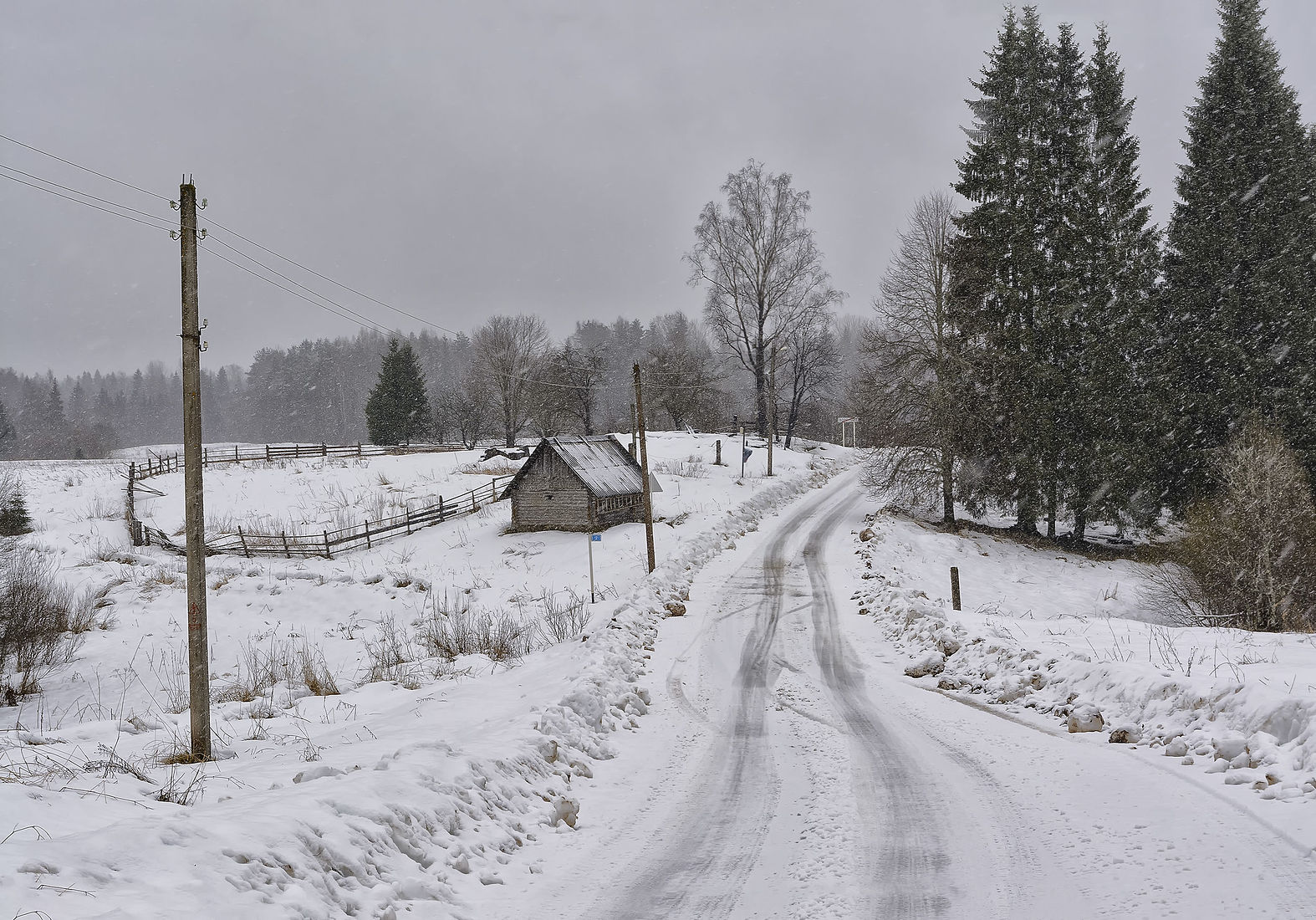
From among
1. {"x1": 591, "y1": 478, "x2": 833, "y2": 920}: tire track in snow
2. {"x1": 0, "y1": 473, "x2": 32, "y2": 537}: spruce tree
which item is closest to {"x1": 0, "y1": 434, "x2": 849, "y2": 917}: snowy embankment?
{"x1": 591, "y1": 478, "x2": 833, "y2": 920}: tire track in snow

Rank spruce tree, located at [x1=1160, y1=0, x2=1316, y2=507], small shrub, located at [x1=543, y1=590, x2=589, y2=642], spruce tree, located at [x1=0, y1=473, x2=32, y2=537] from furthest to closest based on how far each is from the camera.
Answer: spruce tree, located at [x1=1160, y1=0, x2=1316, y2=507] < spruce tree, located at [x1=0, y1=473, x2=32, y2=537] < small shrub, located at [x1=543, y1=590, x2=589, y2=642]

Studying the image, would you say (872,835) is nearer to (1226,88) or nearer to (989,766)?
(989,766)

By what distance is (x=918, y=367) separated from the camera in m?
27.4

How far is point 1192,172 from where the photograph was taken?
2453cm

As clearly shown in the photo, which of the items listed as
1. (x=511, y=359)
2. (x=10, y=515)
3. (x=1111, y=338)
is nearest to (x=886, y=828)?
(x=1111, y=338)

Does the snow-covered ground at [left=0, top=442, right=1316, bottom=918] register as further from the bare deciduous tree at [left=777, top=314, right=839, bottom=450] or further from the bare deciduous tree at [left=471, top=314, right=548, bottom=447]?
the bare deciduous tree at [left=471, top=314, right=548, bottom=447]

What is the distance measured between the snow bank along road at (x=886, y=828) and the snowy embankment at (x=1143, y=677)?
52 centimetres

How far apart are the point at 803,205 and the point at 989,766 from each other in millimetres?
38850

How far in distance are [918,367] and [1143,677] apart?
20909 millimetres

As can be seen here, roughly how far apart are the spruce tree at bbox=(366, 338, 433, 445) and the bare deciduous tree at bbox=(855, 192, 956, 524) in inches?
1868

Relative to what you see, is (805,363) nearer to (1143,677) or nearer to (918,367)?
(918,367)

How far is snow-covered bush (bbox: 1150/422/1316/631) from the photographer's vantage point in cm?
1600

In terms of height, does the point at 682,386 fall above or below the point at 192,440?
above

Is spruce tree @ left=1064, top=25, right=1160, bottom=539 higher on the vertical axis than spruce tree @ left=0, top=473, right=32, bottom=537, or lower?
higher
